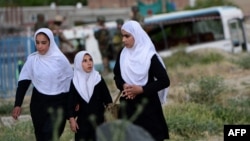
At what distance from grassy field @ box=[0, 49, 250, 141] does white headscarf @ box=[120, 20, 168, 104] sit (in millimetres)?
982

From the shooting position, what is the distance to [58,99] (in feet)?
25.5

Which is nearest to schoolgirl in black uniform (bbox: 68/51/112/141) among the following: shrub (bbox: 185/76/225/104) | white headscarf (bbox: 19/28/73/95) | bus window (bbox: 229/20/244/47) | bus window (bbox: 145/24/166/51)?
white headscarf (bbox: 19/28/73/95)

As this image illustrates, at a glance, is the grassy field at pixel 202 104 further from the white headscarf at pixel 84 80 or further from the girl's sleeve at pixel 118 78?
the girl's sleeve at pixel 118 78

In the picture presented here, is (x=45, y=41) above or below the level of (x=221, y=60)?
above

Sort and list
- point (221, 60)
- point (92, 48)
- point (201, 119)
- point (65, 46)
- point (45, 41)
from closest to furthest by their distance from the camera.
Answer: point (45, 41) < point (201, 119) < point (65, 46) < point (221, 60) < point (92, 48)

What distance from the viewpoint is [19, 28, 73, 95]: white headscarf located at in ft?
25.5

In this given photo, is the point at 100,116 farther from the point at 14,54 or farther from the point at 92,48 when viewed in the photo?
the point at 92,48

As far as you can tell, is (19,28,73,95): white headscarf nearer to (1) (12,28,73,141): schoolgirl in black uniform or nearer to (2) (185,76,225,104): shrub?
(1) (12,28,73,141): schoolgirl in black uniform

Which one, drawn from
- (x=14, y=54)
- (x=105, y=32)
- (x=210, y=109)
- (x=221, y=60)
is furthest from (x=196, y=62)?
(x=210, y=109)

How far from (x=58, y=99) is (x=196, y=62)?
1334 cm

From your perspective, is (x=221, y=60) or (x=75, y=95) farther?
(x=221, y=60)

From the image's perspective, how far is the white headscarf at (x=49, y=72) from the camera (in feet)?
25.5

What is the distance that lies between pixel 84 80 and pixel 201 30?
17927 millimetres

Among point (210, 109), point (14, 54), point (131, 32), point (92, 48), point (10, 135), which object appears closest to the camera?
point (131, 32)
